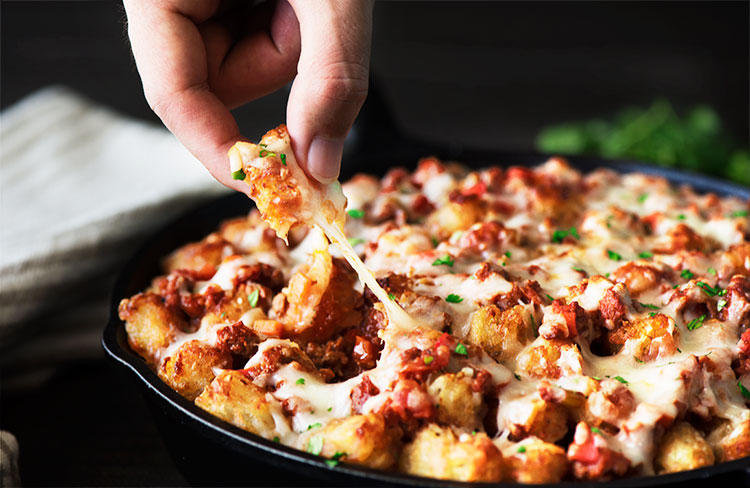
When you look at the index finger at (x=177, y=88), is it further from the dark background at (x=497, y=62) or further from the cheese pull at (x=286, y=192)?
the dark background at (x=497, y=62)

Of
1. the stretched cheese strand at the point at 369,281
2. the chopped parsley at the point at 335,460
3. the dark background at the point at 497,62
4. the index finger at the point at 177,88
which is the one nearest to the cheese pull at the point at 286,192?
the stretched cheese strand at the point at 369,281

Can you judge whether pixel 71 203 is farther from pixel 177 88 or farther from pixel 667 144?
pixel 667 144

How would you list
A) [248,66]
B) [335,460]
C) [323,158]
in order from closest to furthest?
[335,460] → [323,158] → [248,66]

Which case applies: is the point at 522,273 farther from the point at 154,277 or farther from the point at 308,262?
the point at 154,277

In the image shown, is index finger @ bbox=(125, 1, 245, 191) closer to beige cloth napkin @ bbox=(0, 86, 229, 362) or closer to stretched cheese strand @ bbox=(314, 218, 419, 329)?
stretched cheese strand @ bbox=(314, 218, 419, 329)

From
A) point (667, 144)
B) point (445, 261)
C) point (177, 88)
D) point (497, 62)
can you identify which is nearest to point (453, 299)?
point (445, 261)

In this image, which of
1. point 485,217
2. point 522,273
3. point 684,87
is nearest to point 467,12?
point 684,87

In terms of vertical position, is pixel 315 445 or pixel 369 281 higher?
pixel 369 281
